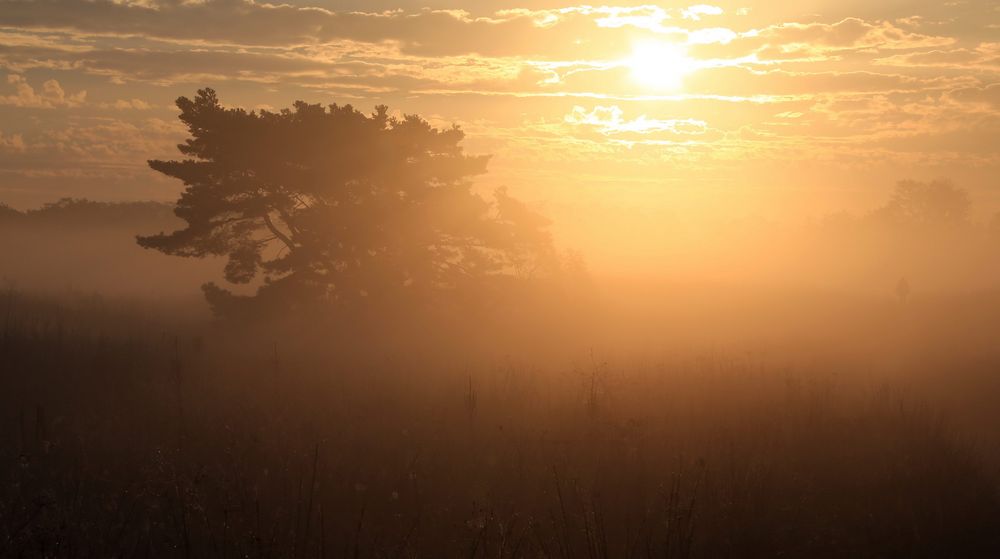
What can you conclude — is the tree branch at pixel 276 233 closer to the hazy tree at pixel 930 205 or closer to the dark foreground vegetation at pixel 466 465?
the dark foreground vegetation at pixel 466 465

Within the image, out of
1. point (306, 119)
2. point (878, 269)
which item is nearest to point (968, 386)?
point (306, 119)

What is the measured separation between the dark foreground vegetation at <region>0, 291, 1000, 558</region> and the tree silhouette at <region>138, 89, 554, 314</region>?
7.96 m

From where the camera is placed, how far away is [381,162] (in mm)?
26422

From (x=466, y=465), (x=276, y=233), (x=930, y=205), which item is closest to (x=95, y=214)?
(x=276, y=233)

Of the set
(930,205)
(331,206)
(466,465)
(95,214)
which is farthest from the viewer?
(930,205)

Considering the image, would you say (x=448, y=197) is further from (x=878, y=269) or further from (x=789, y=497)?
(x=878, y=269)

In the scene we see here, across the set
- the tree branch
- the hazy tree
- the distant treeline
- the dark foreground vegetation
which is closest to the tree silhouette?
the tree branch

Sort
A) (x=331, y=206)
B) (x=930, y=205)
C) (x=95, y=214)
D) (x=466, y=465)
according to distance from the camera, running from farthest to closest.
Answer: (x=930, y=205), (x=95, y=214), (x=331, y=206), (x=466, y=465)

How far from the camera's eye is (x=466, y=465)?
428 inches

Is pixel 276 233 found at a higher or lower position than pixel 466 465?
lower

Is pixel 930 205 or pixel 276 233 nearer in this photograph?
pixel 276 233

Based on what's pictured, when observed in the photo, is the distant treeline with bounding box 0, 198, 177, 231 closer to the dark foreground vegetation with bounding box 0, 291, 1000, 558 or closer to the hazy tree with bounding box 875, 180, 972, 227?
the dark foreground vegetation with bounding box 0, 291, 1000, 558

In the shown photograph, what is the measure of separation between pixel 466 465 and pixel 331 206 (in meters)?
16.9

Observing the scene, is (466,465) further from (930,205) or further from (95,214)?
(930,205)
